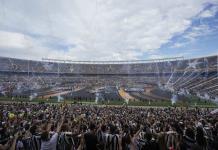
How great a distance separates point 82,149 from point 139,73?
9282 cm

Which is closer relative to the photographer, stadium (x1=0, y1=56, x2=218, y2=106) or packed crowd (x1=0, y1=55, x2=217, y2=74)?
stadium (x1=0, y1=56, x2=218, y2=106)

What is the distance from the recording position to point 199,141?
27.6ft

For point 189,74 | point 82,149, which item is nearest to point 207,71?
point 189,74

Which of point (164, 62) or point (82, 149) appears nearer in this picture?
point (82, 149)

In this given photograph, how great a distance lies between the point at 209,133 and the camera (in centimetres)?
1015

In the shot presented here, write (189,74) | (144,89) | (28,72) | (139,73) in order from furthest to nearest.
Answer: (139,73), (28,72), (189,74), (144,89)

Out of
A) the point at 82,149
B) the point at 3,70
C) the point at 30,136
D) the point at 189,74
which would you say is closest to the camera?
the point at 82,149

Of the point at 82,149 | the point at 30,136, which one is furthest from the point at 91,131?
the point at 30,136

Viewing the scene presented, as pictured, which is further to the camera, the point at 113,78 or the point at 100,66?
the point at 100,66

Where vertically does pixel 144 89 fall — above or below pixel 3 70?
below

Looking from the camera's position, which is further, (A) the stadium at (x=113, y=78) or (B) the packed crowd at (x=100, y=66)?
(B) the packed crowd at (x=100, y=66)

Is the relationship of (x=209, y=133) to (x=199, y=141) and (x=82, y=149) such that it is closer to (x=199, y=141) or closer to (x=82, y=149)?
(x=199, y=141)

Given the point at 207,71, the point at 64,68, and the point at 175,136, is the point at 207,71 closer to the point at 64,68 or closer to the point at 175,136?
the point at 64,68

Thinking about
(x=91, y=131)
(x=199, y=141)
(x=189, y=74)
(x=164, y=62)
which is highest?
(x=164, y=62)
